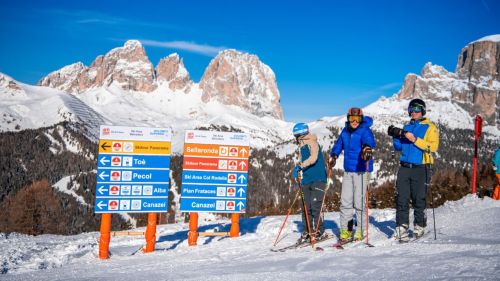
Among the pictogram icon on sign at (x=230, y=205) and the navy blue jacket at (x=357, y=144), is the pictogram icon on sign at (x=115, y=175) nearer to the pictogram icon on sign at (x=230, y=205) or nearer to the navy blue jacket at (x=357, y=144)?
the pictogram icon on sign at (x=230, y=205)

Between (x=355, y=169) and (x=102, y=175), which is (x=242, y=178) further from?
(x=355, y=169)

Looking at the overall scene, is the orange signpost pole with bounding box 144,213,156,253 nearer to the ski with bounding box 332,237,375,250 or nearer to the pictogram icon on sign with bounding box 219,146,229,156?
the pictogram icon on sign with bounding box 219,146,229,156

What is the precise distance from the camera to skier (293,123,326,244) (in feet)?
33.8

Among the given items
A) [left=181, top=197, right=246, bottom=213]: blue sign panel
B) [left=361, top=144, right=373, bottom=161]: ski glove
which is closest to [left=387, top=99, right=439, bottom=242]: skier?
[left=361, top=144, right=373, bottom=161]: ski glove

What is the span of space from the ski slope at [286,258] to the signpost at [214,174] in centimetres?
107

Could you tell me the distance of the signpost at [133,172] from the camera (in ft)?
39.7

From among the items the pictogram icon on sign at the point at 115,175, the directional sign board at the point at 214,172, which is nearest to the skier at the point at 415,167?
the directional sign board at the point at 214,172

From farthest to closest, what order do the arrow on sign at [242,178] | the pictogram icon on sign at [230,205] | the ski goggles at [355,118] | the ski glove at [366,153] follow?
the arrow on sign at [242,178] → the pictogram icon on sign at [230,205] → the ski goggles at [355,118] → the ski glove at [366,153]

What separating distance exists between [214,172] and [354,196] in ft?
16.9

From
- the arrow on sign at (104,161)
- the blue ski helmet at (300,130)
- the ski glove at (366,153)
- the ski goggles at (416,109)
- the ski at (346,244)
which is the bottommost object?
the ski at (346,244)

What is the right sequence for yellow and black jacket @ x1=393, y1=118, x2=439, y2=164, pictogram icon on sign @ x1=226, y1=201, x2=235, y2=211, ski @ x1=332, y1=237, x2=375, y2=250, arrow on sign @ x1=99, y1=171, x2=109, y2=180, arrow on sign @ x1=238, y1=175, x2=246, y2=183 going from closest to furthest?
ski @ x1=332, y1=237, x2=375, y2=250
yellow and black jacket @ x1=393, y1=118, x2=439, y2=164
arrow on sign @ x1=99, y1=171, x2=109, y2=180
pictogram icon on sign @ x1=226, y1=201, x2=235, y2=211
arrow on sign @ x1=238, y1=175, x2=246, y2=183

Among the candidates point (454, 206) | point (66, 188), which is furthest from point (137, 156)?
point (66, 188)

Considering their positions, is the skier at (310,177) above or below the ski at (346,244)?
above

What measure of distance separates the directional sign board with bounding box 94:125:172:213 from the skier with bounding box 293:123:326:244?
3.95 meters
